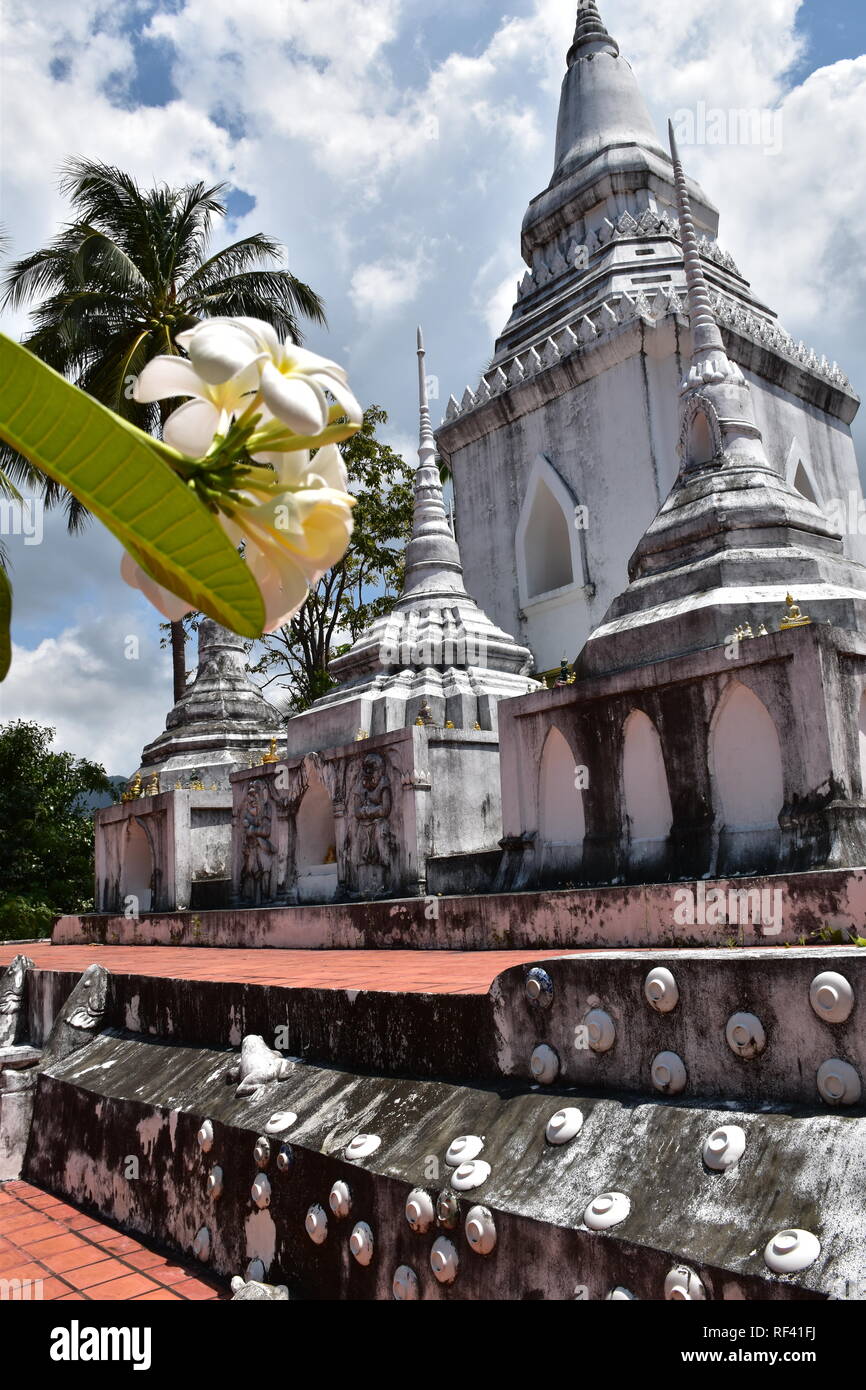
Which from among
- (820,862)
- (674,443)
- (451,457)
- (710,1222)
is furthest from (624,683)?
(451,457)

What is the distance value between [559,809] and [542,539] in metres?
8.78

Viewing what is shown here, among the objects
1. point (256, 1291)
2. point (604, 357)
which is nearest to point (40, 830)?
point (604, 357)


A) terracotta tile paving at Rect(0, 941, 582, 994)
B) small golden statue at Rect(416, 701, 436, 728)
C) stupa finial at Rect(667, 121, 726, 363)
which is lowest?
terracotta tile paving at Rect(0, 941, 582, 994)

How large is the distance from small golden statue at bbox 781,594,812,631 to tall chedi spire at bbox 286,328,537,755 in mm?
4234

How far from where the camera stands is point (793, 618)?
6.39 meters

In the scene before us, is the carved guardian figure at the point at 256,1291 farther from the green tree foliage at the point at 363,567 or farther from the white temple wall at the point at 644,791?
the green tree foliage at the point at 363,567

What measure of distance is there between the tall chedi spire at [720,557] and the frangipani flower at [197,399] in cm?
631

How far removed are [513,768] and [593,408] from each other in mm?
8130

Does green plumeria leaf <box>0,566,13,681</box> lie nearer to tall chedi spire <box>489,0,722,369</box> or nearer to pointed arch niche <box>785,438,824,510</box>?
tall chedi spire <box>489,0,722,369</box>

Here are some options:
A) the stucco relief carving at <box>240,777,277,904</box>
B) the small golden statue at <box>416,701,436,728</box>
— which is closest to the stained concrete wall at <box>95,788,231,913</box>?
the stucco relief carving at <box>240,777,277,904</box>

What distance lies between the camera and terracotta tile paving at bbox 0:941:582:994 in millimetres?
4547

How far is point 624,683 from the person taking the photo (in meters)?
7.11

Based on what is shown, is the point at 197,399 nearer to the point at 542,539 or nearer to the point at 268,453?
the point at 268,453

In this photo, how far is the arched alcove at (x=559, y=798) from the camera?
24.8 ft
